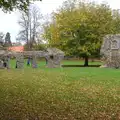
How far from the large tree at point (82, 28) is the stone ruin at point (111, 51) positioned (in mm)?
6795

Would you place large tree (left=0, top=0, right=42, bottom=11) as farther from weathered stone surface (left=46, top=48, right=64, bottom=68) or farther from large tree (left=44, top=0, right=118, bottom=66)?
large tree (left=44, top=0, right=118, bottom=66)

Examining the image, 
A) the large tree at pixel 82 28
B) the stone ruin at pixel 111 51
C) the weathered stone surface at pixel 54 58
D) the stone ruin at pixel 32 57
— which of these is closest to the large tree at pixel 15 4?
the stone ruin at pixel 32 57

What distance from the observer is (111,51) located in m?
48.0

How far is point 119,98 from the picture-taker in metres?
15.7

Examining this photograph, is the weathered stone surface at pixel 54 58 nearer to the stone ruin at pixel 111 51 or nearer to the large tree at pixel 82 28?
the stone ruin at pixel 111 51

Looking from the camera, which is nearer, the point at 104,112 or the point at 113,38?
the point at 104,112

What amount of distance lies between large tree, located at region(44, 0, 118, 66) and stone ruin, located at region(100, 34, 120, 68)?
679 centimetres

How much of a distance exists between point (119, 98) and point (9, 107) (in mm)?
5134

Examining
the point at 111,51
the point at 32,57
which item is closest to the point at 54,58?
the point at 32,57

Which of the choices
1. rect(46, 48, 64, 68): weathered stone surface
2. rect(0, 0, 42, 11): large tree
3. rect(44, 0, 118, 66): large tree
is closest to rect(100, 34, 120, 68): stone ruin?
rect(46, 48, 64, 68): weathered stone surface

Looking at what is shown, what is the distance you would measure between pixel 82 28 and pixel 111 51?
10.5 metres

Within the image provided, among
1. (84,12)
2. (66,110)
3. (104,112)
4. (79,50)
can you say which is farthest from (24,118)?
(84,12)

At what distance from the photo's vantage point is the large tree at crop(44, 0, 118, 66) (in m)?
56.4

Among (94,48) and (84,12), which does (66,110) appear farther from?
(84,12)
